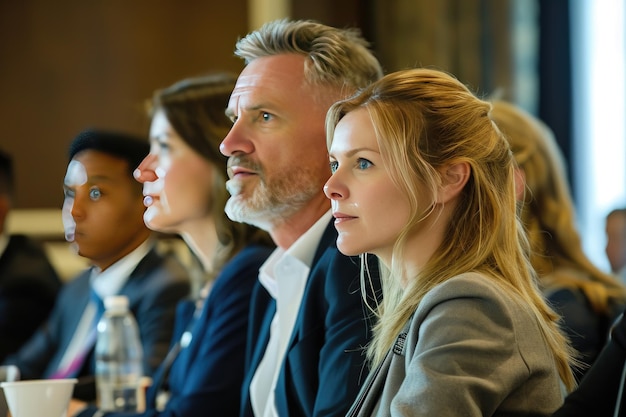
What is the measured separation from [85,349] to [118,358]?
0.71 ft

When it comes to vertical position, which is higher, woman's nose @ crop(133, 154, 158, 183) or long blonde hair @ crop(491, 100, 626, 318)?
woman's nose @ crop(133, 154, 158, 183)

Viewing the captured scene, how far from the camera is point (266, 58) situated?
5.18 ft

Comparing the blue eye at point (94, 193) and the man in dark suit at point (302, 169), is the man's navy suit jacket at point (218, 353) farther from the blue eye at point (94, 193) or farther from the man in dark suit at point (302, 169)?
the blue eye at point (94, 193)

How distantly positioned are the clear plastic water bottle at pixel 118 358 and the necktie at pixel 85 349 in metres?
0.06

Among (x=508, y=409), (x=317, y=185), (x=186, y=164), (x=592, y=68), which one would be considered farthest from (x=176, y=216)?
(x=592, y=68)

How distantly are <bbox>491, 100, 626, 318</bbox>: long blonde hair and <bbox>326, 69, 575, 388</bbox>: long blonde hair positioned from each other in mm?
1256

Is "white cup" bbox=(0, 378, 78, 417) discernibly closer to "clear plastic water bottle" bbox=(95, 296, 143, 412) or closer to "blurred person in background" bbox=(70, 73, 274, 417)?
"blurred person in background" bbox=(70, 73, 274, 417)

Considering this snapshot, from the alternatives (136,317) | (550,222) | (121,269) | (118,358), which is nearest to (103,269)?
(121,269)

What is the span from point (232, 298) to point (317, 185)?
534 millimetres

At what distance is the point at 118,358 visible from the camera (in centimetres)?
262

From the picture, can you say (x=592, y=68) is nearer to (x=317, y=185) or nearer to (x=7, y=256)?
(x=7, y=256)

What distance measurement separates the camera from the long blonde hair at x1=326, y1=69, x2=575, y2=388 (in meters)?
1.23

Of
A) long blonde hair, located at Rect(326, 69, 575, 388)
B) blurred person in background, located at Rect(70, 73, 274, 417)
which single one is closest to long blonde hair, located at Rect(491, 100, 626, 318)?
blurred person in background, located at Rect(70, 73, 274, 417)

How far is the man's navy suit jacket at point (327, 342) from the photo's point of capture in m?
1.46
